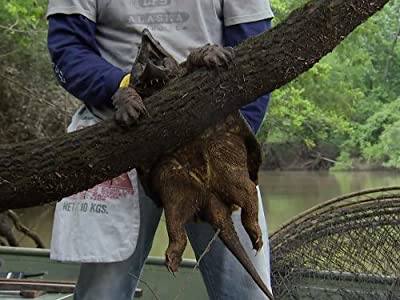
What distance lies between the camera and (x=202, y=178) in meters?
1.41

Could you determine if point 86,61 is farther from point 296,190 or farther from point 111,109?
point 296,190

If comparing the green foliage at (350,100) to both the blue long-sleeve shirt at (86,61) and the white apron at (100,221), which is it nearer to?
the blue long-sleeve shirt at (86,61)

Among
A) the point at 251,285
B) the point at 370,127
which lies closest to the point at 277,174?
the point at 370,127

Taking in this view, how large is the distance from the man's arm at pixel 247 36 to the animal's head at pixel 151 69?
410 mm

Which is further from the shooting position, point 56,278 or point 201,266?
point 56,278

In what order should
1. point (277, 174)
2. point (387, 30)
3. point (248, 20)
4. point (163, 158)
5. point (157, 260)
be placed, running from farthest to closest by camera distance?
point (277, 174)
point (387, 30)
point (157, 260)
point (248, 20)
point (163, 158)

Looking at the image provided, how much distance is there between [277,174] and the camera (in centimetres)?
2069

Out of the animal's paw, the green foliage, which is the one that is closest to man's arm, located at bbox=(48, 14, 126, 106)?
the animal's paw

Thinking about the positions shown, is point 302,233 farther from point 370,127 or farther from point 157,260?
point 370,127

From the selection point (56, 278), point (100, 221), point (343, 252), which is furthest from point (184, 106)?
point (56, 278)

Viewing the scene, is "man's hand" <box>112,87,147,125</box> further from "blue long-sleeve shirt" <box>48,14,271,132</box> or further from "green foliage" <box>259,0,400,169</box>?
"green foliage" <box>259,0,400,169</box>

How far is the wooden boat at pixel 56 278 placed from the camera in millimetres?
3379

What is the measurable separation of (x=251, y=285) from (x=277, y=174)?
18908 mm

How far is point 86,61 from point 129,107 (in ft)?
1.59
